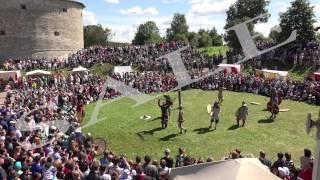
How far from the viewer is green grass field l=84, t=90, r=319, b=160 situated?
684 inches

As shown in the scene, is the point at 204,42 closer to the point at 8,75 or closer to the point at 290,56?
the point at 290,56

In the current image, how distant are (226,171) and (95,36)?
269ft

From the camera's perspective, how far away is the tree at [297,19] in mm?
40066

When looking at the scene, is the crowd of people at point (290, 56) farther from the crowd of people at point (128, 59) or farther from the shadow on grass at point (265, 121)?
the shadow on grass at point (265, 121)

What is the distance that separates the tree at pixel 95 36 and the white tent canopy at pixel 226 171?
7813 cm

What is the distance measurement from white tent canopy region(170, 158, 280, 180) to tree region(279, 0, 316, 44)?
33549 millimetres

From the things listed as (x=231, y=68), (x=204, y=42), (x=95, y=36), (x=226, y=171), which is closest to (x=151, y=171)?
(x=226, y=171)

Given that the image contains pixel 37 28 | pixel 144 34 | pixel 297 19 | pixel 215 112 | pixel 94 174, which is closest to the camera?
pixel 94 174

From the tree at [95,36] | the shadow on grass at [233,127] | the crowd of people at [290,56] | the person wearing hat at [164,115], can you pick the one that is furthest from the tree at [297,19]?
the tree at [95,36]

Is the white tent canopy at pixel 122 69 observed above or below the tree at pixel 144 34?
below

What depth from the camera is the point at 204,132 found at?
1966 cm

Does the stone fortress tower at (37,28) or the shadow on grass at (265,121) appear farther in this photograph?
the stone fortress tower at (37,28)

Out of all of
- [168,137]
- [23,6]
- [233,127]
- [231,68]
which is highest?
[23,6]

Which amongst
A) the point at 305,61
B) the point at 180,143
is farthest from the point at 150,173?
the point at 305,61
